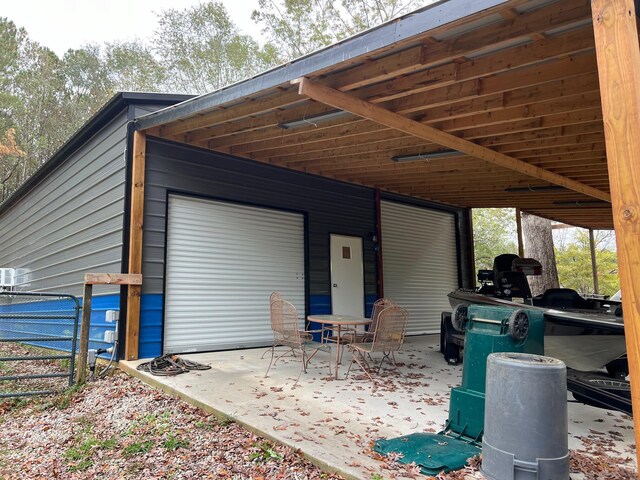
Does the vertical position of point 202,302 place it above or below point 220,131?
below

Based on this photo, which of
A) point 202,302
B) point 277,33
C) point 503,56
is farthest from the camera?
point 277,33

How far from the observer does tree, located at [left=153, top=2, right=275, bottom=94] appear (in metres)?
17.1

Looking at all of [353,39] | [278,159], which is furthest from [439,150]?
[353,39]

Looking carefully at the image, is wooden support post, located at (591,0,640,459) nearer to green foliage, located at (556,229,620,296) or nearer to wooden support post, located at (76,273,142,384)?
wooden support post, located at (76,273,142,384)

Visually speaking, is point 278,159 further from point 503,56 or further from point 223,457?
point 223,457

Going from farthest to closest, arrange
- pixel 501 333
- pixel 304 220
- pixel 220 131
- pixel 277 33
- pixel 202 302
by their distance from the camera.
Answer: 1. pixel 277 33
2. pixel 304 220
3. pixel 202 302
4. pixel 220 131
5. pixel 501 333

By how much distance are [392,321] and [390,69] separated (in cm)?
254

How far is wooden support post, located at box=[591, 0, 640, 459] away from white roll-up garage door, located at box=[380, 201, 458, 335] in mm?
6575

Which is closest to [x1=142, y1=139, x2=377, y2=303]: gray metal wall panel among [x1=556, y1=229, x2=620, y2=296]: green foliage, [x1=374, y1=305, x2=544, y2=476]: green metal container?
[x1=374, y1=305, x2=544, y2=476]: green metal container

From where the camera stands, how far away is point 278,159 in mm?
6605

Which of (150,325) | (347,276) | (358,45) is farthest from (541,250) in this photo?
(150,325)

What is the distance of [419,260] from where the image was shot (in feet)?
30.1

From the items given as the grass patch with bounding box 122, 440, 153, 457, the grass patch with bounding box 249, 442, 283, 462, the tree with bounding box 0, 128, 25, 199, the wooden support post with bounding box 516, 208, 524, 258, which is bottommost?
the grass patch with bounding box 122, 440, 153, 457

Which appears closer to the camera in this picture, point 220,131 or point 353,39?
point 353,39
